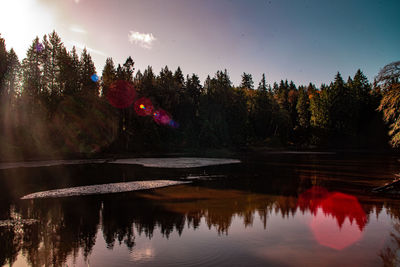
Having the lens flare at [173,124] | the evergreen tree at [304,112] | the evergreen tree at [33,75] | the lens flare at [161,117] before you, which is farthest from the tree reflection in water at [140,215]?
the evergreen tree at [304,112]

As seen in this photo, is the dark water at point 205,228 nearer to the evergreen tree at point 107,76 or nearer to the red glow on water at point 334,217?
the red glow on water at point 334,217

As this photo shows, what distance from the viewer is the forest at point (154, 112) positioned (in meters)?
57.1

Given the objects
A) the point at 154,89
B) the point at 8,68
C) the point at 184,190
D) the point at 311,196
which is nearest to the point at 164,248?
the point at 184,190

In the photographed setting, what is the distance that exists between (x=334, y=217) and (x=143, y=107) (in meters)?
68.7

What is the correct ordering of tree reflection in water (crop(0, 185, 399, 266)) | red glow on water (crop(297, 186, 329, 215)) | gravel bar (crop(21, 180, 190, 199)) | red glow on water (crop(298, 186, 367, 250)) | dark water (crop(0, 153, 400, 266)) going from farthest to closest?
gravel bar (crop(21, 180, 190, 199)), red glow on water (crop(297, 186, 329, 215)), red glow on water (crop(298, 186, 367, 250)), tree reflection in water (crop(0, 185, 399, 266)), dark water (crop(0, 153, 400, 266))

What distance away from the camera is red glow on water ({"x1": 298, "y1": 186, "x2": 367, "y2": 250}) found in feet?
37.6

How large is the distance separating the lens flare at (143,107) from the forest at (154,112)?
0.95 ft

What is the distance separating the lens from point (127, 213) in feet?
51.4

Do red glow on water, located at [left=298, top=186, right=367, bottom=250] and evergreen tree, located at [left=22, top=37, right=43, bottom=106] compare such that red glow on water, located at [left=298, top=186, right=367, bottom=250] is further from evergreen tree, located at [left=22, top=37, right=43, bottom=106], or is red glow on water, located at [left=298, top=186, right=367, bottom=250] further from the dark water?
evergreen tree, located at [left=22, top=37, right=43, bottom=106]

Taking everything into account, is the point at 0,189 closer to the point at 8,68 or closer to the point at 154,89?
the point at 8,68

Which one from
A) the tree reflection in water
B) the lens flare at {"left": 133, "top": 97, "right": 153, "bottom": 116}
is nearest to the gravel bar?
the tree reflection in water

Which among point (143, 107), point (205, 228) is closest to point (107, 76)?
point (143, 107)

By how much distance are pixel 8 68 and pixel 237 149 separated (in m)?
65.1

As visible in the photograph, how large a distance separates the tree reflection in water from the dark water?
5cm
